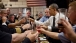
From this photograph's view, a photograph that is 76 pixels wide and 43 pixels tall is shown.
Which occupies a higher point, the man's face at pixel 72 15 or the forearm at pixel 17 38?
the man's face at pixel 72 15

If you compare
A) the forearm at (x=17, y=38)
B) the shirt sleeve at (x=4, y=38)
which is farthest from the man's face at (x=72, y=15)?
the shirt sleeve at (x=4, y=38)

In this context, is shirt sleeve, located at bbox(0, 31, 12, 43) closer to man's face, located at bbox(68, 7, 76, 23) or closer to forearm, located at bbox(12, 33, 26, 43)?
forearm, located at bbox(12, 33, 26, 43)

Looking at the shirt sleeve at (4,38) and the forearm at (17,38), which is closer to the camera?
the shirt sleeve at (4,38)

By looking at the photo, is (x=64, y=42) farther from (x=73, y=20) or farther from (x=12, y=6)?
(x=12, y=6)

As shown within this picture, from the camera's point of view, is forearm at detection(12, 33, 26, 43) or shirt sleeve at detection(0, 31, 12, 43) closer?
shirt sleeve at detection(0, 31, 12, 43)

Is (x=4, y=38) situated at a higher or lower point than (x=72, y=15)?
lower

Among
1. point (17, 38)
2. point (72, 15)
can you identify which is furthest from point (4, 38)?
point (72, 15)

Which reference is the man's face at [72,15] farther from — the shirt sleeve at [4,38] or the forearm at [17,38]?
the shirt sleeve at [4,38]

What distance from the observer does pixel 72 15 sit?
1754mm

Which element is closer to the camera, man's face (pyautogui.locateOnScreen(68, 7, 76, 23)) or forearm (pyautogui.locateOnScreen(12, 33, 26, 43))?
man's face (pyautogui.locateOnScreen(68, 7, 76, 23))

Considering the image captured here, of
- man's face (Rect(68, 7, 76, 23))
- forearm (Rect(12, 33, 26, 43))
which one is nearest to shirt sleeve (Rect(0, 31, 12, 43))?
forearm (Rect(12, 33, 26, 43))

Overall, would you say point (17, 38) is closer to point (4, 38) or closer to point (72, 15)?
point (4, 38)

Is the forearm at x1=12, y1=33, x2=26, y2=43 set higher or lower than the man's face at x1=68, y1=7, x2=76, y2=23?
lower

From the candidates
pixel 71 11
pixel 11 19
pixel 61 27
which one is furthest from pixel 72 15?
pixel 11 19
